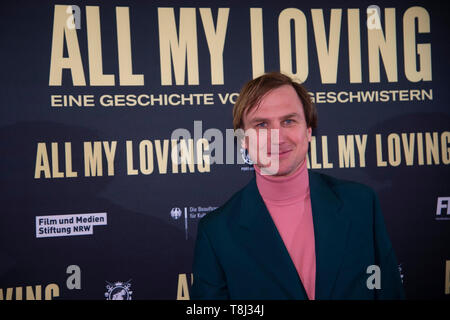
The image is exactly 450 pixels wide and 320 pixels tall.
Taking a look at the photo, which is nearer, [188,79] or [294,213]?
[294,213]

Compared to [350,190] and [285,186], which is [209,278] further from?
[350,190]

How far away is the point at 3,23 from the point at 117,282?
5.04 feet

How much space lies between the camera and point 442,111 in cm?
200

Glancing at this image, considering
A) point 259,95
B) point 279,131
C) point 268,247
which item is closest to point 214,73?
point 259,95

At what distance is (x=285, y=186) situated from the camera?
153 centimetres

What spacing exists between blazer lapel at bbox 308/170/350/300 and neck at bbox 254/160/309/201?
58mm

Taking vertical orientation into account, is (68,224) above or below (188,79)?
below

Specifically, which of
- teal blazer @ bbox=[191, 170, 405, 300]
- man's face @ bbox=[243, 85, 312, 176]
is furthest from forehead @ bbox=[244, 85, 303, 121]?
teal blazer @ bbox=[191, 170, 405, 300]

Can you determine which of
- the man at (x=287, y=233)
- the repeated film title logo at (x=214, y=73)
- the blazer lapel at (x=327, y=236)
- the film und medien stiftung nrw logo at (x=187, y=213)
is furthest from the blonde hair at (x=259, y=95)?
the film und medien stiftung nrw logo at (x=187, y=213)

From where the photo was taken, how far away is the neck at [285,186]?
5.04 ft

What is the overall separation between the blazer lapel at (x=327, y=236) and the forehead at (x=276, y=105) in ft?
1.22

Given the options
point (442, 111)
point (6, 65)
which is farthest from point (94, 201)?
point (442, 111)
